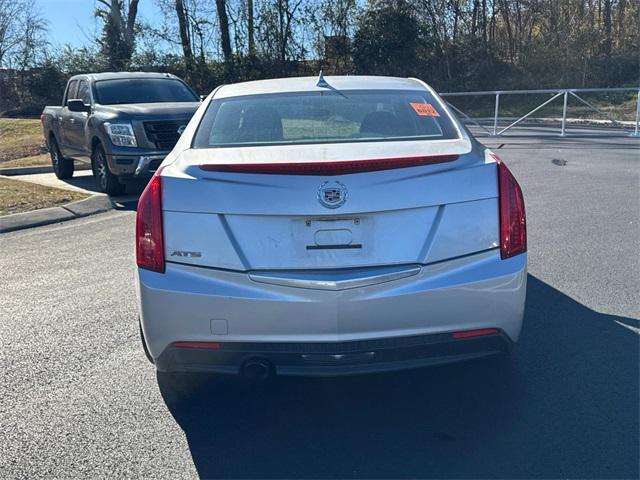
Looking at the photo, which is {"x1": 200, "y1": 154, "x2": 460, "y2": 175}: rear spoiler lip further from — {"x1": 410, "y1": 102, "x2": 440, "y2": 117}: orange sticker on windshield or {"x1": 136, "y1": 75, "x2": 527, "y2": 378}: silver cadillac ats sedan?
{"x1": 410, "y1": 102, "x2": 440, "y2": 117}: orange sticker on windshield

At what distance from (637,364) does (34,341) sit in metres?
3.77

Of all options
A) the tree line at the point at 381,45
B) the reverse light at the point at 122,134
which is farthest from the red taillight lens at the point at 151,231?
the tree line at the point at 381,45

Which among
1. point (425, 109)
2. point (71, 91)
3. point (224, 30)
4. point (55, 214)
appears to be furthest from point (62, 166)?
point (224, 30)

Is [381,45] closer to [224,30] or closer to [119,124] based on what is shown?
[224,30]

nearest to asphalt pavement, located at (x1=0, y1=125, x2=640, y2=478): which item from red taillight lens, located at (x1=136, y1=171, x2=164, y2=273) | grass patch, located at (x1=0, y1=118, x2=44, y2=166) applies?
red taillight lens, located at (x1=136, y1=171, x2=164, y2=273)

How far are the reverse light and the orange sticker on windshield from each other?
6.84 meters

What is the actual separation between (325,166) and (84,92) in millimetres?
10030

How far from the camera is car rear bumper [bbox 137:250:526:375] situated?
3410 millimetres

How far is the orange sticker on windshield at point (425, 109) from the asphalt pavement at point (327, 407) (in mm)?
1487

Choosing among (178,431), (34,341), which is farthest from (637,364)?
(34,341)

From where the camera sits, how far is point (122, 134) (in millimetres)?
10703

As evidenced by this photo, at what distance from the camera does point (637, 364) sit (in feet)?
14.2

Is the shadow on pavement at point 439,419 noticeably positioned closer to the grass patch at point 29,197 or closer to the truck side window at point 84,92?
the grass patch at point 29,197

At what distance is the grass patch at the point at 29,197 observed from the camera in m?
9.95
